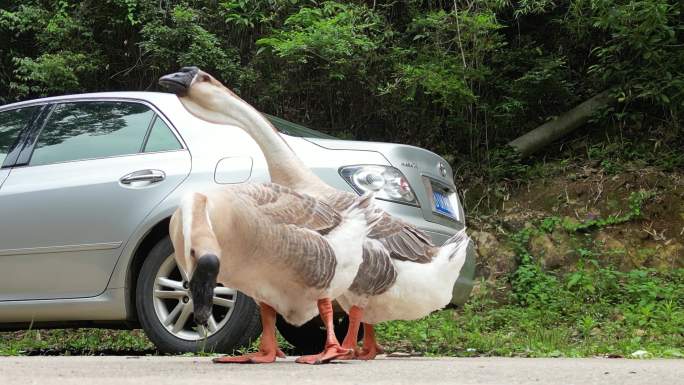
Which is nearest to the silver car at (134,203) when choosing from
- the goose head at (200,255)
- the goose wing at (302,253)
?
the goose wing at (302,253)

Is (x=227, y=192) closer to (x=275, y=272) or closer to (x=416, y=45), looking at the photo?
(x=275, y=272)

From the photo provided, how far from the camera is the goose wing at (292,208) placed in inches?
145

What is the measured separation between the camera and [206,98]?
3998mm

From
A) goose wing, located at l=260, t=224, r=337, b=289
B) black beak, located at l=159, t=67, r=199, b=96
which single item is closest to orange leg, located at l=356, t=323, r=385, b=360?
goose wing, located at l=260, t=224, r=337, b=289

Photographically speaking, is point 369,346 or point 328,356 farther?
point 369,346

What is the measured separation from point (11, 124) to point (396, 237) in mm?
3184

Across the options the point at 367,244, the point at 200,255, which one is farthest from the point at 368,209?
the point at 200,255

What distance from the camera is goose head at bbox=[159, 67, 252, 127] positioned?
156 inches

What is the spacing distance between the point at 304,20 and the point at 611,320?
4.11 m

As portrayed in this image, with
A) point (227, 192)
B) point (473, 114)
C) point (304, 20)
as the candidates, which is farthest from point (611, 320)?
point (227, 192)

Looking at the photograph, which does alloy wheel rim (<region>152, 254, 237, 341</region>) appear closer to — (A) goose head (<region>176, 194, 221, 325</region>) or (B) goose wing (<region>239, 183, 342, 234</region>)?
(B) goose wing (<region>239, 183, 342, 234</region>)

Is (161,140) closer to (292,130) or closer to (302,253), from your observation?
(292,130)

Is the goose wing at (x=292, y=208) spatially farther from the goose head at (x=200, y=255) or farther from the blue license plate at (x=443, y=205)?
the blue license plate at (x=443, y=205)

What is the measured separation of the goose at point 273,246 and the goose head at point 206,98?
0.42 m
